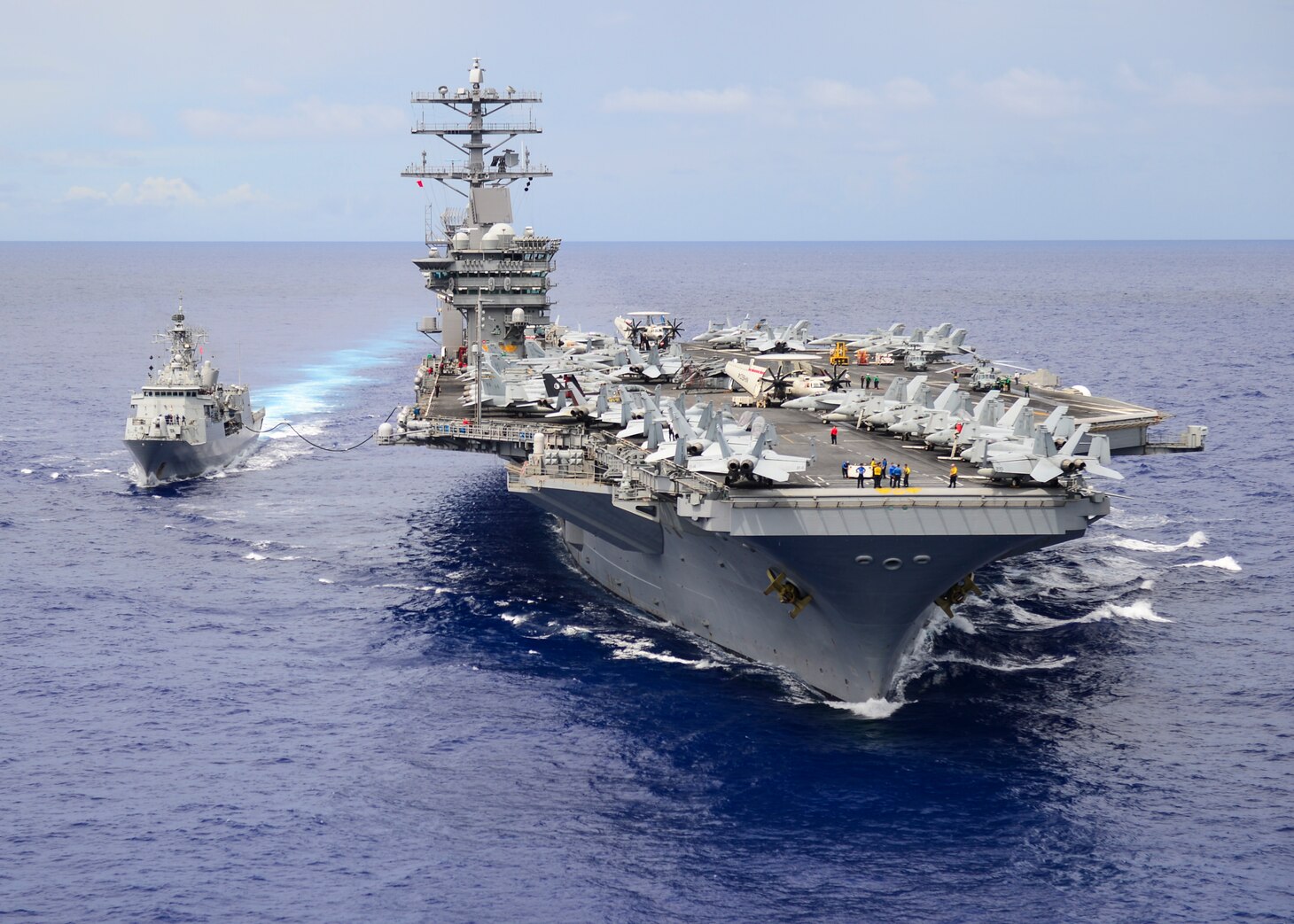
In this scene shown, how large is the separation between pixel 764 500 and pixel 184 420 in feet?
110

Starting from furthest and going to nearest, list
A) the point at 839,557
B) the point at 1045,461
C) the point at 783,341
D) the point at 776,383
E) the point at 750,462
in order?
the point at 783,341, the point at 776,383, the point at 750,462, the point at 1045,461, the point at 839,557

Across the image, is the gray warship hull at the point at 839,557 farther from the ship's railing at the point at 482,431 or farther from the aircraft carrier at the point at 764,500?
the ship's railing at the point at 482,431

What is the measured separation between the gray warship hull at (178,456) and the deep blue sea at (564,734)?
1.74 metres

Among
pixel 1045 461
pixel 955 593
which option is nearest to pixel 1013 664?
pixel 955 593

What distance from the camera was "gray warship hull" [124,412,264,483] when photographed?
51.2 meters

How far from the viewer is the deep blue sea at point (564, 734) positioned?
2150 centimetres

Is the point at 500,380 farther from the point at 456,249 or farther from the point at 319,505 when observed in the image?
A: the point at 456,249

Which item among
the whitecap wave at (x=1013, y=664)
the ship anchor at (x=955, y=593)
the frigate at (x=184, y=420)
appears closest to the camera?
the ship anchor at (x=955, y=593)

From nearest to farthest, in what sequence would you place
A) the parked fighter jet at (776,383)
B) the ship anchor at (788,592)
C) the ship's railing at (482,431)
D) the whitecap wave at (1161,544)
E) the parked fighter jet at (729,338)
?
the ship anchor at (788,592) → the ship's railing at (482,431) → the whitecap wave at (1161,544) → the parked fighter jet at (776,383) → the parked fighter jet at (729,338)

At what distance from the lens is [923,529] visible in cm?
2578

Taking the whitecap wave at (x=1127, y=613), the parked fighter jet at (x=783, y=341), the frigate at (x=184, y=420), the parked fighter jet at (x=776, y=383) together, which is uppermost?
the parked fighter jet at (x=783, y=341)

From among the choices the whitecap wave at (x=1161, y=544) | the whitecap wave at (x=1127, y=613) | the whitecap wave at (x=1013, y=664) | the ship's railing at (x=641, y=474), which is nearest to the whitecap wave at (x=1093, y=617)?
the whitecap wave at (x=1127, y=613)

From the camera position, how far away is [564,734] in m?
27.0

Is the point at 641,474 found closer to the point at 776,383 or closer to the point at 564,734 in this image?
the point at 564,734
